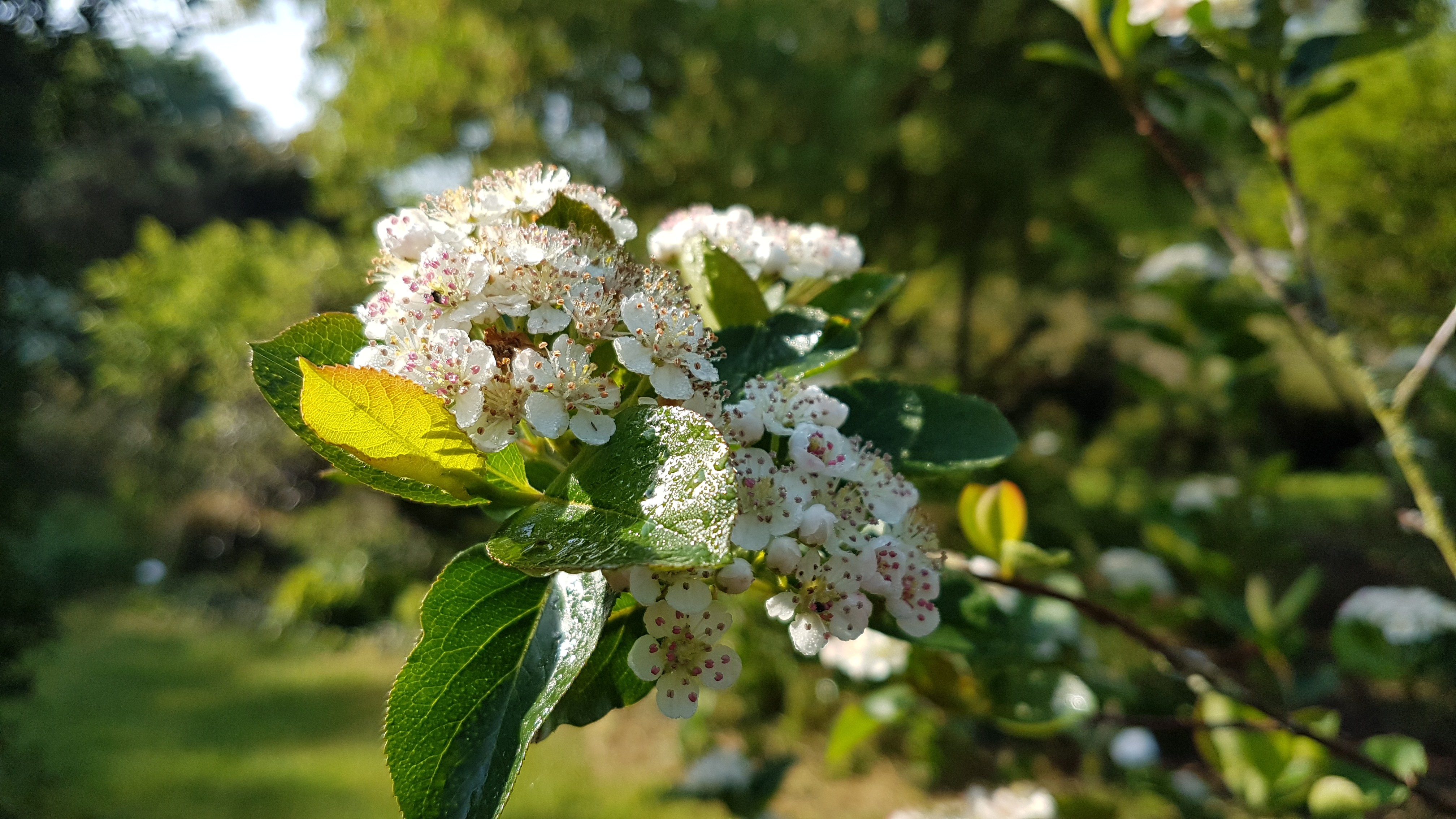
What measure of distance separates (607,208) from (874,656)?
2.25 ft

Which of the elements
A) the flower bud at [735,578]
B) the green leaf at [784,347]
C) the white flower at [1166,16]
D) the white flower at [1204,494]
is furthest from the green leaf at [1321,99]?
the white flower at [1204,494]

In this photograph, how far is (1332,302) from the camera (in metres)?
2.70

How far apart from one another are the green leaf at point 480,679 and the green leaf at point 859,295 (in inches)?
13.8

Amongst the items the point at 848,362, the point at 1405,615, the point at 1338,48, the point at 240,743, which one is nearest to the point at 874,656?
the point at 1338,48

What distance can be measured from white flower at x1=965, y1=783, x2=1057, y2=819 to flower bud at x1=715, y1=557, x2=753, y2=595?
90cm

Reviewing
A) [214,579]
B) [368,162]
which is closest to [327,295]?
[368,162]

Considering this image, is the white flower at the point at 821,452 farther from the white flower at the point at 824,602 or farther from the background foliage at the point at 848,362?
the background foliage at the point at 848,362

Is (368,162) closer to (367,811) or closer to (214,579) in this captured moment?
(367,811)

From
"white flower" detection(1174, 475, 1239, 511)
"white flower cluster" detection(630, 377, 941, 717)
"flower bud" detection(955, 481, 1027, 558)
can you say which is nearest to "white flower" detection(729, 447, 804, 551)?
"white flower cluster" detection(630, 377, 941, 717)

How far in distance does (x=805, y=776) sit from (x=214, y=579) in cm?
575

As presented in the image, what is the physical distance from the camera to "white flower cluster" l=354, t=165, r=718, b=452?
0.48 metres

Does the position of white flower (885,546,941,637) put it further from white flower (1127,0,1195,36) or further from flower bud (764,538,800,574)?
white flower (1127,0,1195,36)

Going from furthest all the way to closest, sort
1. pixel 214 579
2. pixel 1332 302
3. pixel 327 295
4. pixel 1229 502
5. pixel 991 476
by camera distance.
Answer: pixel 214 579 → pixel 327 295 → pixel 1332 302 → pixel 1229 502 → pixel 991 476

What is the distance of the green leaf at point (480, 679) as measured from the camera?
437mm
